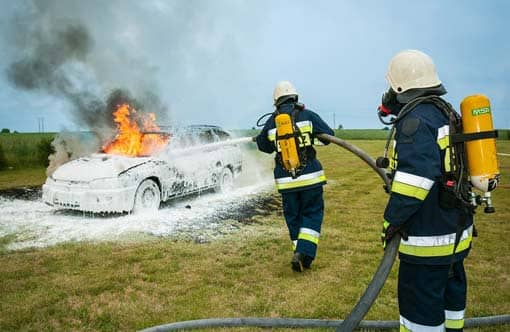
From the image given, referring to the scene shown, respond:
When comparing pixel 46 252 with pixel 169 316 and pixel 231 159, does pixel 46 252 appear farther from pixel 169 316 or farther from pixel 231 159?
pixel 231 159

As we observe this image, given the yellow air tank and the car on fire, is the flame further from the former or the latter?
the yellow air tank

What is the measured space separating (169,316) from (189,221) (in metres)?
3.62

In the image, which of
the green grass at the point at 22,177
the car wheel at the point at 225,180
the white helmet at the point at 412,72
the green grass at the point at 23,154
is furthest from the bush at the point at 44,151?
the white helmet at the point at 412,72

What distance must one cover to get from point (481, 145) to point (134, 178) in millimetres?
5770

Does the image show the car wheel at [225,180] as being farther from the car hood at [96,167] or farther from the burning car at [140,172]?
the car hood at [96,167]

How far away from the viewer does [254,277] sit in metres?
4.71

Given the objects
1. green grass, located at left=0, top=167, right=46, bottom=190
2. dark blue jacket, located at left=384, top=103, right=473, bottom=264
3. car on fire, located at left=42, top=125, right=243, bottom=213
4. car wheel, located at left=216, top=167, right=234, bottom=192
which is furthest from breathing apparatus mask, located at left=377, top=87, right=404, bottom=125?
green grass, located at left=0, top=167, right=46, bottom=190

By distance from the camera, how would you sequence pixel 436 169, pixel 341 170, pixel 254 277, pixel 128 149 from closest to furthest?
pixel 436 169
pixel 254 277
pixel 128 149
pixel 341 170

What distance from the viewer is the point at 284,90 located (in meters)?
5.14

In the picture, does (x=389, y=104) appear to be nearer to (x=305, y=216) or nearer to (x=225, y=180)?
(x=305, y=216)

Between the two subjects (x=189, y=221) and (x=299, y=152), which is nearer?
(x=299, y=152)

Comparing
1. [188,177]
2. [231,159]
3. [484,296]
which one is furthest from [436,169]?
[231,159]

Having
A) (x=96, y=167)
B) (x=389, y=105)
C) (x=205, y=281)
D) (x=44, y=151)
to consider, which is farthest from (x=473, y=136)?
(x=44, y=151)

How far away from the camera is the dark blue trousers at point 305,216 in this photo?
480 cm
